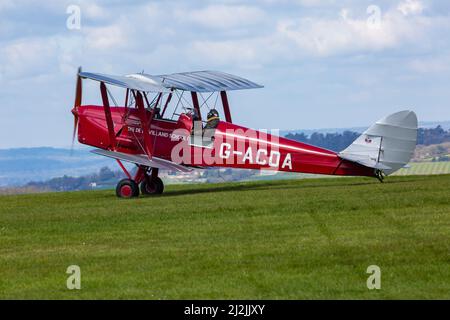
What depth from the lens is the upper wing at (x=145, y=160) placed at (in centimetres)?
2477

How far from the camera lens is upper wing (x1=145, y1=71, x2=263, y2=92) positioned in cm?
2608

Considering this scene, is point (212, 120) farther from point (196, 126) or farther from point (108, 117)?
point (108, 117)

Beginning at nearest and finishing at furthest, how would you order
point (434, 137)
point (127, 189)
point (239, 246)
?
point (239, 246) < point (127, 189) < point (434, 137)

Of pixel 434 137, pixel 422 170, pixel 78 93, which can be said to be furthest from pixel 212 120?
pixel 434 137

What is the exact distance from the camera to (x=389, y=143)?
78.9 ft

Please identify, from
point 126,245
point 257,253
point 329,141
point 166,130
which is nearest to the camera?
point 257,253

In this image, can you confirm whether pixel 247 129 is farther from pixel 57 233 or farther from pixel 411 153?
pixel 57 233

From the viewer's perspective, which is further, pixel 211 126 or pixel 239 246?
pixel 211 126

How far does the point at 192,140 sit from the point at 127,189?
208cm

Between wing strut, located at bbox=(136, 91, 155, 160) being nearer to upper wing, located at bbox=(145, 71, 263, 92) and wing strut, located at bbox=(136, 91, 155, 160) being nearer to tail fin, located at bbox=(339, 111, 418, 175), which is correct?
upper wing, located at bbox=(145, 71, 263, 92)

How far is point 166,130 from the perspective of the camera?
84.4ft

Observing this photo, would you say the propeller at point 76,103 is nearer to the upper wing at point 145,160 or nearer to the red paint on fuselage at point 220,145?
the red paint on fuselage at point 220,145

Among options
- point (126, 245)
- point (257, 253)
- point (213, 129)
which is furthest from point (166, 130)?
point (257, 253)
